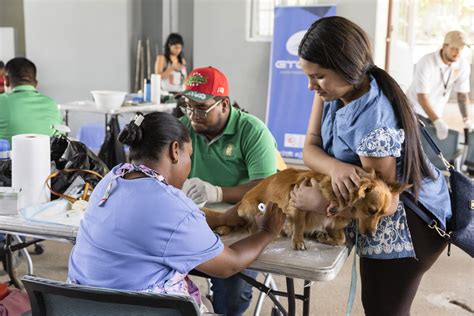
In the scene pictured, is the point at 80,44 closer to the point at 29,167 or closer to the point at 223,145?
the point at 223,145

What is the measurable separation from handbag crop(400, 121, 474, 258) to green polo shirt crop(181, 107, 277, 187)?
0.75m

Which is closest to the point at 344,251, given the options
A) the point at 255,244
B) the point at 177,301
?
the point at 255,244

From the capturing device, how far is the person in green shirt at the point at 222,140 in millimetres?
2246

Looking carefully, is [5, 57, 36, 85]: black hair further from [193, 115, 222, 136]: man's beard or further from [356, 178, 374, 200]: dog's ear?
[356, 178, 374, 200]: dog's ear

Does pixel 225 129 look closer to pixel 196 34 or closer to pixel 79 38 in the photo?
pixel 196 34

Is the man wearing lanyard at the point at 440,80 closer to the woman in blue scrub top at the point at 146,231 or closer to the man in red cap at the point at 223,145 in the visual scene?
the man in red cap at the point at 223,145

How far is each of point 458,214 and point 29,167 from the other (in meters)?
1.46

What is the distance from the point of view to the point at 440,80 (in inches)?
195

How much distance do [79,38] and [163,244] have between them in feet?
23.1

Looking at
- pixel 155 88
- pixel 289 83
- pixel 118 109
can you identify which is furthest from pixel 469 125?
pixel 118 109

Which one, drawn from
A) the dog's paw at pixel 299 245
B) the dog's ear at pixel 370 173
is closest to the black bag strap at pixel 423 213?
the dog's ear at pixel 370 173

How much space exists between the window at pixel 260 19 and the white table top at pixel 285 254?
559 cm

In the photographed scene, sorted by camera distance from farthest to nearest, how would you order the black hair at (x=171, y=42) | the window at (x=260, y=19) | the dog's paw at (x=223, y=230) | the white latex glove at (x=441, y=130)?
1. the black hair at (x=171, y=42)
2. the window at (x=260, y=19)
3. the white latex glove at (x=441, y=130)
4. the dog's paw at (x=223, y=230)

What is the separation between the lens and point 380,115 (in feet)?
4.92
